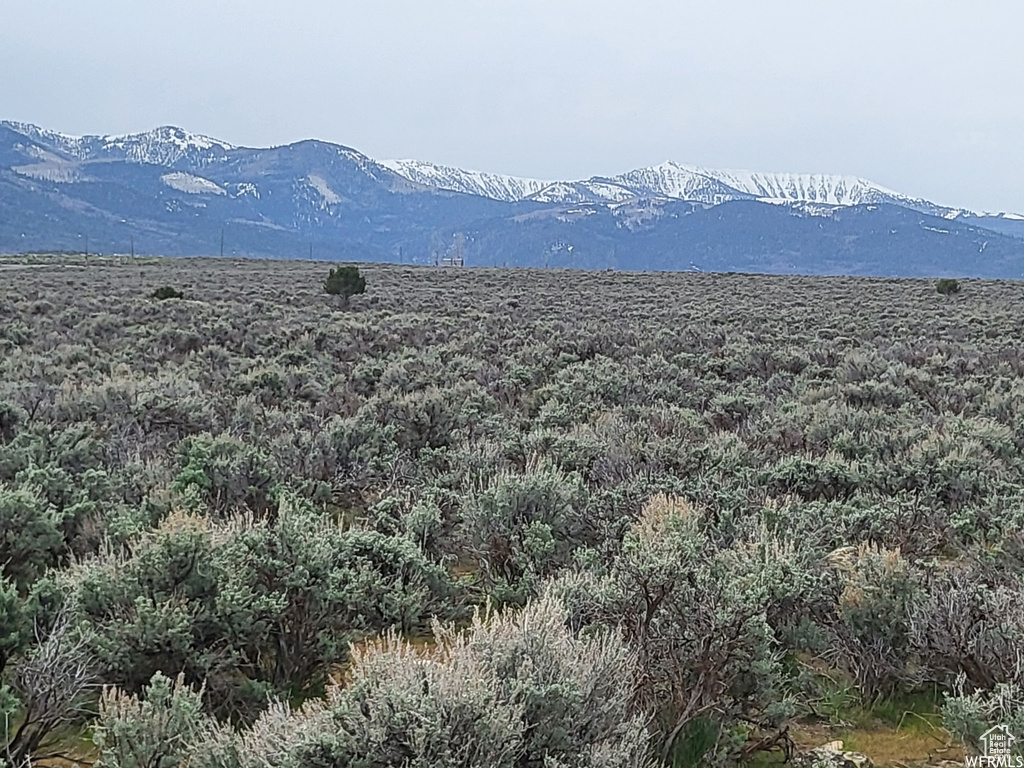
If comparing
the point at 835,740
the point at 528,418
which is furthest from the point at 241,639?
the point at 528,418

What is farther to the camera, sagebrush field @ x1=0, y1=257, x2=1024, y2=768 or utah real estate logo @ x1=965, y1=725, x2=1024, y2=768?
utah real estate logo @ x1=965, y1=725, x2=1024, y2=768

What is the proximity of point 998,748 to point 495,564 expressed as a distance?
9.37 feet

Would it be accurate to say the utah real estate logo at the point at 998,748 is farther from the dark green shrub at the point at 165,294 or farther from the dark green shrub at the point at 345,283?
the dark green shrub at the point at 345,283

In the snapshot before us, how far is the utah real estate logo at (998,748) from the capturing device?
3189mm

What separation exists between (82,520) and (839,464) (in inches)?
229

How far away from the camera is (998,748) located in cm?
324

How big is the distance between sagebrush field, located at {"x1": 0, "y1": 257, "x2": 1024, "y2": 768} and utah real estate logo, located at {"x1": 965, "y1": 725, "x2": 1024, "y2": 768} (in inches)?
2.0

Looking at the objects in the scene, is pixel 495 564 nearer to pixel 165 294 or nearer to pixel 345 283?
pixel 165 294

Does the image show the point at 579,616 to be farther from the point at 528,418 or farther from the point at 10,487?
the point at 528,418

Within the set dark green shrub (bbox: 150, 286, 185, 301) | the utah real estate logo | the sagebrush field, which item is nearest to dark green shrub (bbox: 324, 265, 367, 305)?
dark green shrub (bbox: 150, 286, 185, 301)

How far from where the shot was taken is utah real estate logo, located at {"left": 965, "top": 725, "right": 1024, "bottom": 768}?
319 centimetres

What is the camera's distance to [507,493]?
564cm

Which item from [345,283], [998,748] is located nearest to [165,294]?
[345,283]

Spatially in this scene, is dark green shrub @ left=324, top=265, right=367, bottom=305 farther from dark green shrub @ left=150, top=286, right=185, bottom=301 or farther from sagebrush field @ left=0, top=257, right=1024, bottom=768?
sagebrush field @ left=0, top=257, right=1024, bottom=768
